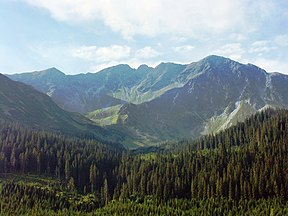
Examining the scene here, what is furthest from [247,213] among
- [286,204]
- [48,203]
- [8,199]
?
[8,199]

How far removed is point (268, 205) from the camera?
18038 cm

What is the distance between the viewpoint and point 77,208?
198 metres

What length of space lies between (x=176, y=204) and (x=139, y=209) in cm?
2286

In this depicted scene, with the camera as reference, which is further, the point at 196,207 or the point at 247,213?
the point at 196,207

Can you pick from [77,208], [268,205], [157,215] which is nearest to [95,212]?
[77,208]

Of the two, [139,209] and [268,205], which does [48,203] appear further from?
[268,205]

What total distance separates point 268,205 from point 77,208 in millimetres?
101497

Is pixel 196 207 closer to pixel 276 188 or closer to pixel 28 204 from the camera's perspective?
pixel 276 188

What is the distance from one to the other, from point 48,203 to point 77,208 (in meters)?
16.2

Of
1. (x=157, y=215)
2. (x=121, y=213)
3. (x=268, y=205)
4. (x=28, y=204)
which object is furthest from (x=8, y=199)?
(x=268, y=205)

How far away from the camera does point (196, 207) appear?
190 meters

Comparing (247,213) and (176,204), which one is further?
(176,204)

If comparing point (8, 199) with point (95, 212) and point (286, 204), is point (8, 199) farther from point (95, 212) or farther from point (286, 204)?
point (286, 204)

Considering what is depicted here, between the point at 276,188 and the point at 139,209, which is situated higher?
the point at 276,188
